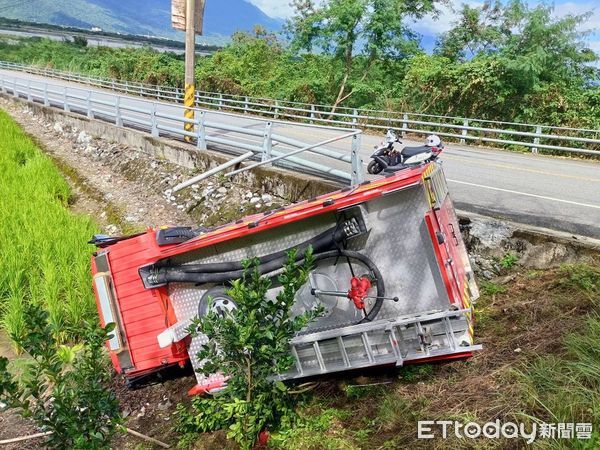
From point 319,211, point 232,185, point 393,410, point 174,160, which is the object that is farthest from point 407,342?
point 174,160

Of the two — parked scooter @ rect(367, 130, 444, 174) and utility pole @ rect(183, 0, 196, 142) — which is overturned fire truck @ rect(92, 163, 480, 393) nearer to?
parked scooter @ rect(367, 130, 444, 174)

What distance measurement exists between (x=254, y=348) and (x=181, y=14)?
9.89 m

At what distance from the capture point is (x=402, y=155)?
5582 millimetres

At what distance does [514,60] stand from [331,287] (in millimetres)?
18273

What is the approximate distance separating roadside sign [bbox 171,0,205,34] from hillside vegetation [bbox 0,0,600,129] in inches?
515

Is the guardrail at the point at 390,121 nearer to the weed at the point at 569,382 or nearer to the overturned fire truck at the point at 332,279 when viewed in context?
the overturned fire truck at the point at 332,279

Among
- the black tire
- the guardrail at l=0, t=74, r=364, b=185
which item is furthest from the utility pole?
the black tire

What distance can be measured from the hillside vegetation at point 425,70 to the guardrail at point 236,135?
9.21 metres

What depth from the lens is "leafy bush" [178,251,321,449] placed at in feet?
10.7

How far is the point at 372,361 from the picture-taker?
3.73m

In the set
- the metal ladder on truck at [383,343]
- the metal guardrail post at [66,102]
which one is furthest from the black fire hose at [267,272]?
the metal guardrail post at [66,102]

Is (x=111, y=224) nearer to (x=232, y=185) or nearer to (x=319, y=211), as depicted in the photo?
(x=232, y=185)

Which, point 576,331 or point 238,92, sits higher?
point 238,92

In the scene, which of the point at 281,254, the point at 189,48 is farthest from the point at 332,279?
the point at 189,48
